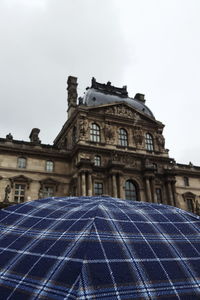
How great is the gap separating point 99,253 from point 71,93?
36797mm

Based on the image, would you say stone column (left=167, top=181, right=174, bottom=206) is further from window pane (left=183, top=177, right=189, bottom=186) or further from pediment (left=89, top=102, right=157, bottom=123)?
pediment (left=89, top=102, right=157, bottom=123)

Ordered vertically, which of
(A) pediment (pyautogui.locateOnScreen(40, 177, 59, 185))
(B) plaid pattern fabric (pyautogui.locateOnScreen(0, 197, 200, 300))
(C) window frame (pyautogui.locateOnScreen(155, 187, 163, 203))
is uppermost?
(A) pediment (pyautogui.locateOnScreen(40, 177, 59, 185))

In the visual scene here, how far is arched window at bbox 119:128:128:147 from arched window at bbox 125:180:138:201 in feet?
16.1

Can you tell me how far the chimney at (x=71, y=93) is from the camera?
1465 inches

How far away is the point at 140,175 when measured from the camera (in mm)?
31797

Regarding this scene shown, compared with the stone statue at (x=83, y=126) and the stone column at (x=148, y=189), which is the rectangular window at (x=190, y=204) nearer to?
the stone column at (x=148, y=189)

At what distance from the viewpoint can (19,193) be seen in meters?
28.8

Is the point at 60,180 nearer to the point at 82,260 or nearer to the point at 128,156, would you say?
the point at 128,156

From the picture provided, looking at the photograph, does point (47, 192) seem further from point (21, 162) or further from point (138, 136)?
point (138, 136)

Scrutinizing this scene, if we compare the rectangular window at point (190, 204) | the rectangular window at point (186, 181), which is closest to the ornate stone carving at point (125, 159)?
the rectangular window at point (186, 181)

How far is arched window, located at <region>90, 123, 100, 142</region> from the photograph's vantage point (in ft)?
107

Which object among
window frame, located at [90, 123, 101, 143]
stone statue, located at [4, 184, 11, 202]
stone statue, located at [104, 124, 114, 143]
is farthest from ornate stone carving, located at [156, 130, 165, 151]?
stone statue, located at [4, 184, 11, 202]

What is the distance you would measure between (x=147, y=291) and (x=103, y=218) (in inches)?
41.6

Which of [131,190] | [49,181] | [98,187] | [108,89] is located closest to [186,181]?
[131,190]
